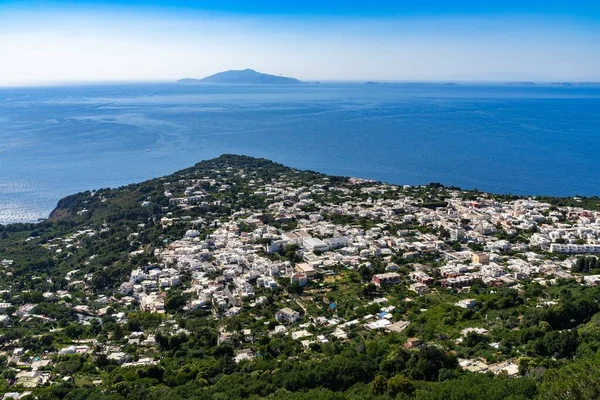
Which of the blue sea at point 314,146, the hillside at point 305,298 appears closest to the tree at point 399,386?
the hillside at point 305,298

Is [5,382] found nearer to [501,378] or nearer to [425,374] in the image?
[425,374]

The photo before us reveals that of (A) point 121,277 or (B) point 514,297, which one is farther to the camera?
(A) point 121,277

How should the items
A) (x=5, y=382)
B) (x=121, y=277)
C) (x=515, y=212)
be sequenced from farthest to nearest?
1. (x=515, y=212)
2. (x=121, y=277)
3. (x=5, y=382)

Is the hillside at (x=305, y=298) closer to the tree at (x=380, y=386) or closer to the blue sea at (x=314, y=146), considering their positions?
the tree at (x=380, y=386)

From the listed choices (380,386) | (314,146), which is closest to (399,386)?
(380,386)

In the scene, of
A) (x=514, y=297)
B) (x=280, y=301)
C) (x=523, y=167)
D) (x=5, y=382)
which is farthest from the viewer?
(x=523, y=167)

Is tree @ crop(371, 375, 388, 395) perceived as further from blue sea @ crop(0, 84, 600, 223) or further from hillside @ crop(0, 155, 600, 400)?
blue sea @ crop(0, 84, 600, 223)

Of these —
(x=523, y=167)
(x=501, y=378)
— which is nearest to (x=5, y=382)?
(x=501, y=378)

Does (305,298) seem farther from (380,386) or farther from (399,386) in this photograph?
(399,386)
